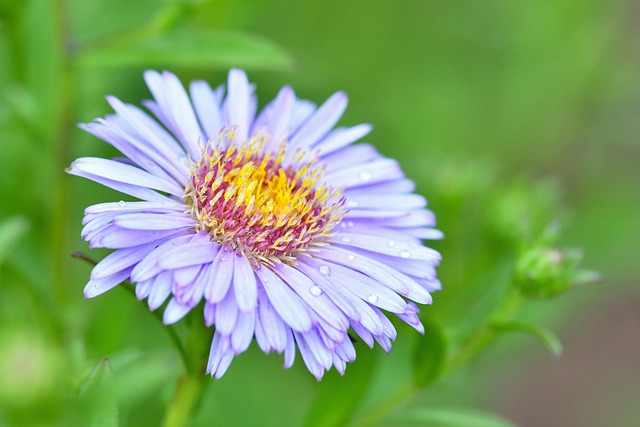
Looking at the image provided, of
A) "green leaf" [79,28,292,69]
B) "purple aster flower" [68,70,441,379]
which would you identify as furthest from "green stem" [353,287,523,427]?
"green leaf" [79,28,292,69]

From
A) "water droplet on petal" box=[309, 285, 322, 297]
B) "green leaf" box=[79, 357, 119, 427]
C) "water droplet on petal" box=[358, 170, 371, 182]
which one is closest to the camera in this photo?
"green leaf" box=[79, 357, 119, 427]

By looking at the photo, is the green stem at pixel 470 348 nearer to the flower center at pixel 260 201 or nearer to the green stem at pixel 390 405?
the green stem at pixel 390 405

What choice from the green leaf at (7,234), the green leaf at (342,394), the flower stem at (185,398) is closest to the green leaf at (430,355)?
the green leaf at (342,394)

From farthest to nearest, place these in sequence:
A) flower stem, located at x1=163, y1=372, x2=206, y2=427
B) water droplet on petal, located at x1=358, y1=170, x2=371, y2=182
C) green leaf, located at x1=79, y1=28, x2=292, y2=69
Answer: green leaf, located at x1=79, y1=28, x2=292, y2=69 → water droplet on petal, located at x1=358, y1=170, x2=371, y2=182 → flower stem, located at x1=163, y1=372, x2=206, y2=427

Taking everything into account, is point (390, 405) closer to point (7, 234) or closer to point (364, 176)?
point (364, 176)

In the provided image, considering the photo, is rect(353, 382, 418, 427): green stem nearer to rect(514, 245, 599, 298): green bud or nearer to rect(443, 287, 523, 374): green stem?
rect(443, 287, 523, 374): green stem

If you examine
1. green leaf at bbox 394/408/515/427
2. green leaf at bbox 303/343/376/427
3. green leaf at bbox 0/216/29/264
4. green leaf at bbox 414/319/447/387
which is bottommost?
green leaf at bbox 0/216/29/264

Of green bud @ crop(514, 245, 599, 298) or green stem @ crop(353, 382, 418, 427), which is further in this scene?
green stem @ crop(353, 382, 418, 427)

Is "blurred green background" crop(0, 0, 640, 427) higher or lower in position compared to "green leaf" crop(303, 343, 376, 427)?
higher

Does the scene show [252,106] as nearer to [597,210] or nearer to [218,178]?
[218,178]
